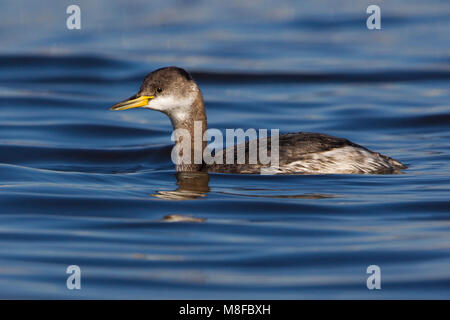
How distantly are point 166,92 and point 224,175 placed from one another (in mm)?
1167

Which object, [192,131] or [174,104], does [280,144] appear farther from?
[174,104]

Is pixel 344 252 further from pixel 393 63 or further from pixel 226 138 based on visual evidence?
pixel 393 63

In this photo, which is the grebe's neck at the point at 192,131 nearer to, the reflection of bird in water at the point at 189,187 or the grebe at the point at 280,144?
the grebe at the point at 280,144

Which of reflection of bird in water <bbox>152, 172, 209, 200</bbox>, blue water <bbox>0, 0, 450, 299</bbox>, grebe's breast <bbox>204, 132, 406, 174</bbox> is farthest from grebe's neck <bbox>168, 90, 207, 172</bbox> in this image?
grebe's breast <bbox>204, 132, 406, 174</bbox>

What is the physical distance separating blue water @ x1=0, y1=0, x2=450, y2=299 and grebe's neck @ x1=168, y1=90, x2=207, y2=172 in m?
0.33

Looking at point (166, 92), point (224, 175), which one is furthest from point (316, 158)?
point (166, 92)

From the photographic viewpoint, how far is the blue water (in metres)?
7.46

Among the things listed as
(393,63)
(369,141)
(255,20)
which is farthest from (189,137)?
(255,20)

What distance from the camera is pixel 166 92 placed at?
10.7m

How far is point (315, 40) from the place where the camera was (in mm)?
22000

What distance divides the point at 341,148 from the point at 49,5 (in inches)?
606

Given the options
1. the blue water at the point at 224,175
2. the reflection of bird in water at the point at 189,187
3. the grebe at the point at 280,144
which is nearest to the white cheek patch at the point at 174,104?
the grebe at the point at 280,144

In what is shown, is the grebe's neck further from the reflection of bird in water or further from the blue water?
the blue water

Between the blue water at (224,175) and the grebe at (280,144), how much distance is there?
6.5 inches
